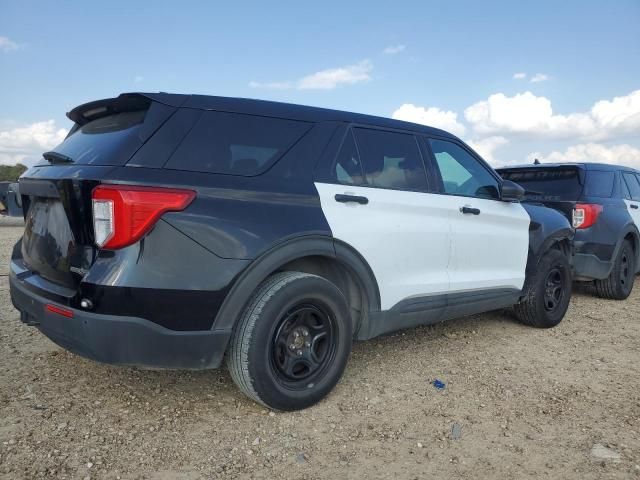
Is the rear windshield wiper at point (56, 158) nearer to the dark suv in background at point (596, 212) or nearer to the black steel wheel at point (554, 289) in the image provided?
the black steel wheel at point (554, 289)

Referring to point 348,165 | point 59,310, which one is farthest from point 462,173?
point 59,310

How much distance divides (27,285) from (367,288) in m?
1.95

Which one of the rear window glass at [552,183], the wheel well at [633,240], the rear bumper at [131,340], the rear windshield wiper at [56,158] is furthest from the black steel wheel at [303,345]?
the wheel well at [633,240]

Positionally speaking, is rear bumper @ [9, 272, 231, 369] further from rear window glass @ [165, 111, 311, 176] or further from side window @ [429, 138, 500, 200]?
side window @ [429, 138, 500, 200]

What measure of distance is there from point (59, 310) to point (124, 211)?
0.64 m

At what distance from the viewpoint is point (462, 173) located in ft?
13.2

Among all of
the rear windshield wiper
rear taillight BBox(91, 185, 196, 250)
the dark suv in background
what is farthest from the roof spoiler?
the dark suv in background

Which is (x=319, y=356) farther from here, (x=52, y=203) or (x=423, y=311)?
(x=52, y=203)

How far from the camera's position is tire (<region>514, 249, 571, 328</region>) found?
4598 mm

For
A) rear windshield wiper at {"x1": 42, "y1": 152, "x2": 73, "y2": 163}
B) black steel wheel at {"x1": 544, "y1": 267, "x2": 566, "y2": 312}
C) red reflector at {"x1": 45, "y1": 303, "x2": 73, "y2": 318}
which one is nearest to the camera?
red reflector at {"x1": 45, "y1": 303, "x2": 73, "y2": 318}

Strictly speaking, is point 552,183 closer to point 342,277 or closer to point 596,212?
point 596,212

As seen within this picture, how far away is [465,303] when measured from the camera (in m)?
3.86

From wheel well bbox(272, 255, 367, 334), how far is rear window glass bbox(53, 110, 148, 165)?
1135 millimetres

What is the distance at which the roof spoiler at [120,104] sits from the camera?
8.73 feet
